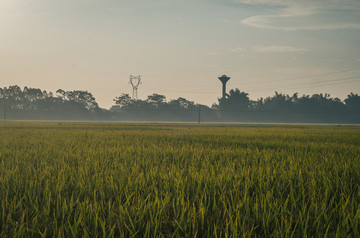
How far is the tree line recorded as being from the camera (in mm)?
83125

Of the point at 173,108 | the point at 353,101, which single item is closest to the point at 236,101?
the point at 173,108

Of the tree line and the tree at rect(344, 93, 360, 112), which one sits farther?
the tree at rect(344, 93, 360, 112)

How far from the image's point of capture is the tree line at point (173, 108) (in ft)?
273

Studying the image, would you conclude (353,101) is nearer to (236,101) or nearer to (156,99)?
(236,101)

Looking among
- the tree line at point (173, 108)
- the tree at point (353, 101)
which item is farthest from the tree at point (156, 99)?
the tree at point (353, 101)

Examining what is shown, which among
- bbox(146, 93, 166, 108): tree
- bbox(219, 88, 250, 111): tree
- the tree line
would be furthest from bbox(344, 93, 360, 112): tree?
bbox(146, 93, 166, 108): tree

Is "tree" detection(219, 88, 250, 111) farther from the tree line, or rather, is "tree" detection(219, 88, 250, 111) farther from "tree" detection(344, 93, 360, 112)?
"tree" detection(344, 93, 360, 112)

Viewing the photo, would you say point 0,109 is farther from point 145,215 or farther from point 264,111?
point 145,215

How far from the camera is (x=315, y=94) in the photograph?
322ft

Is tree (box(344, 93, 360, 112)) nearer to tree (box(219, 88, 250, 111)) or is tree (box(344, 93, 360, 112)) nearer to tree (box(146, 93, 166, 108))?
tree (box(219, 88, 250, 111))

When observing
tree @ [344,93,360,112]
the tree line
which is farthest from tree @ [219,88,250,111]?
tree @ [344,93,360,112]

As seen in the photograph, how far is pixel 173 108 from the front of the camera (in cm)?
9188

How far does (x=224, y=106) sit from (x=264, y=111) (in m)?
12.3

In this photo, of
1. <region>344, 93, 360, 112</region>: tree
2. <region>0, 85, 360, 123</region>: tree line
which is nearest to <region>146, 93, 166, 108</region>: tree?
<region>0, 85, 360, 123</region>: tree line
